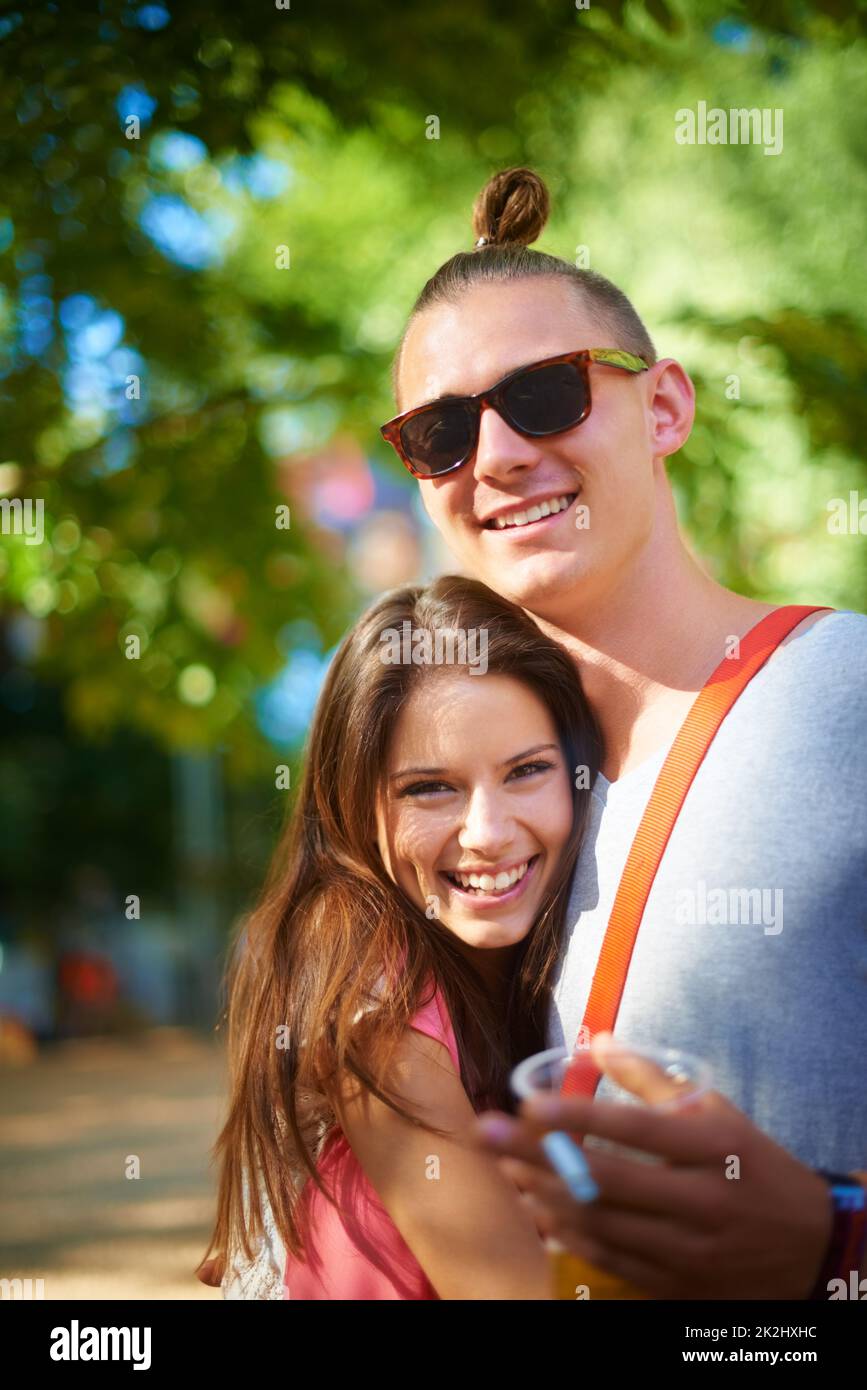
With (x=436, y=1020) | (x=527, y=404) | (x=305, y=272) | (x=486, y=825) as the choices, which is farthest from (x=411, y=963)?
(x=305, y=272)

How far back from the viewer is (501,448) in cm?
194

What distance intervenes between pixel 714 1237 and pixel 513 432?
111cm

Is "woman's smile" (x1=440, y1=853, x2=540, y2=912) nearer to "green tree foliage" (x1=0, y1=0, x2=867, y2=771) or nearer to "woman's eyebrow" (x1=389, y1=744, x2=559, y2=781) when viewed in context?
"woman's eyebrow" (x1=389, y1=744, x2=559, y2=781)

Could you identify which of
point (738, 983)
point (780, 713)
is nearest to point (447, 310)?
point (780, 713)

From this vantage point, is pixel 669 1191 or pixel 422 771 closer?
pixel 669 1191

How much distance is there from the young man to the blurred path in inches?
71.4

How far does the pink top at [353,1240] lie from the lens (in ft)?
6.08

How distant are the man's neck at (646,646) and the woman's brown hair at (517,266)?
37 centimetres

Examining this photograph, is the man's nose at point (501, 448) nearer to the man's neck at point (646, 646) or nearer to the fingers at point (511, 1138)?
the man's neck at point (646, 646)

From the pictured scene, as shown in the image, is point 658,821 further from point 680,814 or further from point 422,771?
point 422,771

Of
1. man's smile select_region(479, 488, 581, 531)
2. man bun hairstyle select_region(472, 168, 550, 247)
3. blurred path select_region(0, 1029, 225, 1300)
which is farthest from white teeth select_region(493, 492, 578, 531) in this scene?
blurred path select_region(0, 1029, 225, 1300)

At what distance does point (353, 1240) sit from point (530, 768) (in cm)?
72

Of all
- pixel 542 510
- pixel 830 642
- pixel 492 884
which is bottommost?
pixel 492 884
